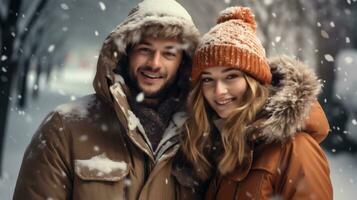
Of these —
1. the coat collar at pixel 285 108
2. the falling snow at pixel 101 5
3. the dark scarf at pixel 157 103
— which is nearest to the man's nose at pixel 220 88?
the coat collar at pixel 285 108

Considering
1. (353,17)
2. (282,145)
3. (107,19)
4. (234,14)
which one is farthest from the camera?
(107,19)

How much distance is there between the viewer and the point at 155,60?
151 inches

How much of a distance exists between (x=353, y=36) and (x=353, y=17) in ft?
1.72

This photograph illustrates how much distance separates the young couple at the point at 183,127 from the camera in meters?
3.27

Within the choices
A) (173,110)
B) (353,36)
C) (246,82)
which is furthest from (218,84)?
(353,36)

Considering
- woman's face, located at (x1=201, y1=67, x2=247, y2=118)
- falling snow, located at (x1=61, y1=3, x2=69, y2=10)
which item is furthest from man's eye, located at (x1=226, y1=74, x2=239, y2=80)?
falling snow, located at (x1=61, y1=3, x2=69, y2=10)

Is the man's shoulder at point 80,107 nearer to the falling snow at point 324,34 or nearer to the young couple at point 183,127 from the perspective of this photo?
the young couple at point 183,127

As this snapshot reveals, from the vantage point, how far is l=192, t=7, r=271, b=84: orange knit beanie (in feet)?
11.4

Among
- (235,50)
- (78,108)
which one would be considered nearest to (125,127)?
(78,108)

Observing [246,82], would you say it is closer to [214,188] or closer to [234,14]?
[234,14]

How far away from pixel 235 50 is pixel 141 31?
0.80 m

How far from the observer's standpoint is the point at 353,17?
44.9ft

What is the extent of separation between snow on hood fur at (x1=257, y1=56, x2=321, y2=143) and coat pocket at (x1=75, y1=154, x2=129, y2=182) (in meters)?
1.01

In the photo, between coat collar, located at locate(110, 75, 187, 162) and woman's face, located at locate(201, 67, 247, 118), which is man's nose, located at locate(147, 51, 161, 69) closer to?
coat collar, located at locate(110, 75, 187, 162)
